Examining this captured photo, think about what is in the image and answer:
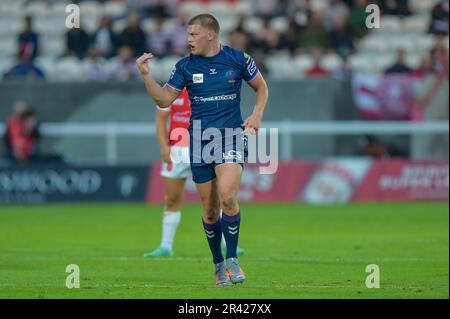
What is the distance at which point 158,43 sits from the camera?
26.3 m

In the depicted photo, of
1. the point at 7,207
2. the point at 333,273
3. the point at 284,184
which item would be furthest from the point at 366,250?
the point at 7,207

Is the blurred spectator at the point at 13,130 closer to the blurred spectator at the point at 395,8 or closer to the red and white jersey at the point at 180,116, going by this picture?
the blurred spectator at the point at 395,8

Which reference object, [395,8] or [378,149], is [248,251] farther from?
[395,8]

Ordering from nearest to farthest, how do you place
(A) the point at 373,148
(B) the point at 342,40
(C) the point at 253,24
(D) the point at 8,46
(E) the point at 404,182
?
(E) the point at 404,182
(A) the point at 373,148
(B) the point at 342,40
(C) the point at 253,24
(D) the point at 8,46

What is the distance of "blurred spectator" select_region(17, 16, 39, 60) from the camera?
2577cm

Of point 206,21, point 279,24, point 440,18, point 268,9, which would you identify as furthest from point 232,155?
point 268,9

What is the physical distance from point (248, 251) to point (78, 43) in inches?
477

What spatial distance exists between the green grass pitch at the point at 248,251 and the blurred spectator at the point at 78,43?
4.56m

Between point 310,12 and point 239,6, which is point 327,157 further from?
point 239,6

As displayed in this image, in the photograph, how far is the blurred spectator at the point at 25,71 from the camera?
25.7 meters

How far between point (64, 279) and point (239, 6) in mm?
17648

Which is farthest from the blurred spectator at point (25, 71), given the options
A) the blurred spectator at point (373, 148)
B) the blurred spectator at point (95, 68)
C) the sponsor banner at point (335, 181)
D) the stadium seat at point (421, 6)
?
the stadium seat at point (421, 6)

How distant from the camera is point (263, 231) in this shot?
60.0 feet

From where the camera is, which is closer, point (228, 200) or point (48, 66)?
point (228, 200)
